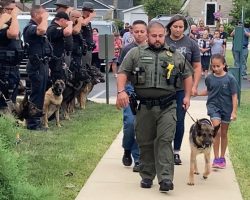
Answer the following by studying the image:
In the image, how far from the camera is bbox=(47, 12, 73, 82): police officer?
10.5m

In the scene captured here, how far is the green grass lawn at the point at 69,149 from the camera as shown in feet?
22.2

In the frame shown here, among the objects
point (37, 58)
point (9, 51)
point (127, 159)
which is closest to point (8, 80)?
point (9, 51)

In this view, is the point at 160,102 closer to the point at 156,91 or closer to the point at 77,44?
the point at 156,91

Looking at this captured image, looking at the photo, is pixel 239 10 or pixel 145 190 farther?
pixel 239 10

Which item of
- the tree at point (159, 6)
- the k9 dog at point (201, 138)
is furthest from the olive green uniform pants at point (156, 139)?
the tree at point (159, 6)

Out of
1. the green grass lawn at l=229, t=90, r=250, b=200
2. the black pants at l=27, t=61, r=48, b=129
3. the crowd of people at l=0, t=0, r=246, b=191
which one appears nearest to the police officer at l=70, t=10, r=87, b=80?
the crowd of people at l=0, t=0, r=246, b=191

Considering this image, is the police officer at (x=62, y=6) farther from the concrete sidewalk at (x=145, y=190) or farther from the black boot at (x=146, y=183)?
the black boot at (x=146, y=183)

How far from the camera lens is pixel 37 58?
9.73m

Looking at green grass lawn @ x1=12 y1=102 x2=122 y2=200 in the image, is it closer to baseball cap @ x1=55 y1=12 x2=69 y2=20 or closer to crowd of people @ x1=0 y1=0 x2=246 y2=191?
crowd of people @ x1=0 y1=0 x2=246 y2=191

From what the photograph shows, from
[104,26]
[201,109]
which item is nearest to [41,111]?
[201,109]

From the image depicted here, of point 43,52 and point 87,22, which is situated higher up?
point 87,22

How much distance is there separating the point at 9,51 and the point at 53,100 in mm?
2504

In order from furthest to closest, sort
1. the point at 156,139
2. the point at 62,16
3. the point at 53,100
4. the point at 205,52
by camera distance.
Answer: the point at 205,52 < the point at 53,100 < the point at 62,16 < the point at 156,139

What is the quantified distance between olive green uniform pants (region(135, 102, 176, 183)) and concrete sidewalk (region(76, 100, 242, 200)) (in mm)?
226
